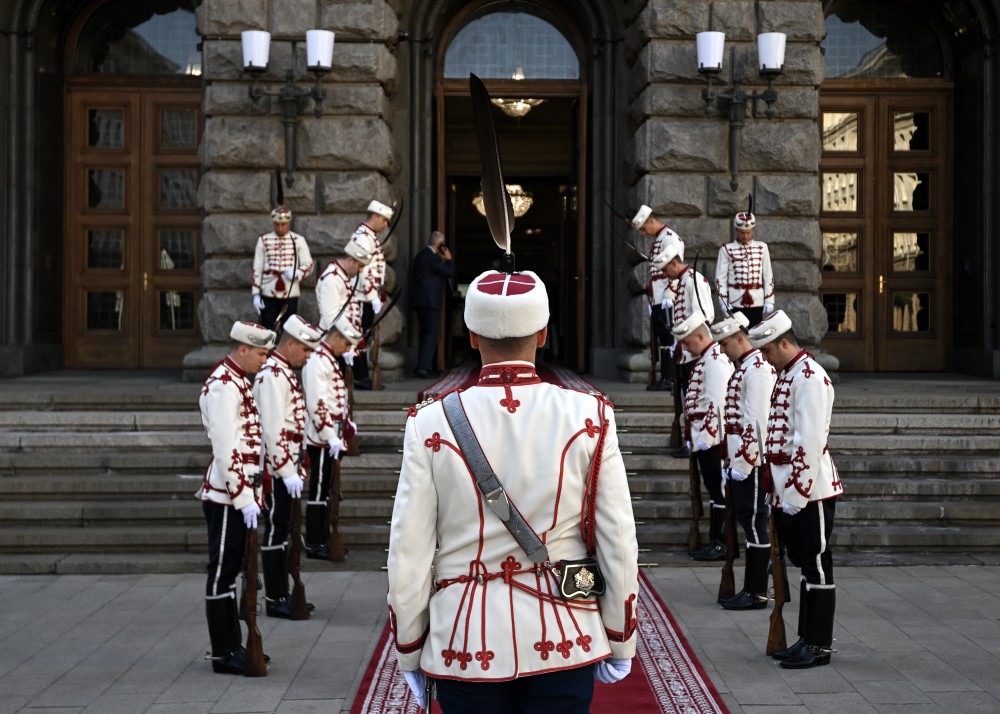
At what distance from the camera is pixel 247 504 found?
21.4ft

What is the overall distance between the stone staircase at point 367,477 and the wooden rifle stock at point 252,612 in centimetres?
259

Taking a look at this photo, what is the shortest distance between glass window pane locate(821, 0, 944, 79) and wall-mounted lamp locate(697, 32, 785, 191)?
3516 mm

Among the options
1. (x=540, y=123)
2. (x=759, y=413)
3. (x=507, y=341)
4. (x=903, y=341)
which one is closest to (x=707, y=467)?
(x=759, y=413)

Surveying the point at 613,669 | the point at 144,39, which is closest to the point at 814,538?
the point at 613,669

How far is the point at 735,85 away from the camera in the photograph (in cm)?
1371

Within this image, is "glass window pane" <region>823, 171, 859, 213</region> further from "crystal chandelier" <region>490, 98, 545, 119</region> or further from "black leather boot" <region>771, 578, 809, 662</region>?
"black leather boot" <region>771, 578, 809, 662</region>

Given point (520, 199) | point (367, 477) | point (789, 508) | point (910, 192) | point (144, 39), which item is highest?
point (144, 39)

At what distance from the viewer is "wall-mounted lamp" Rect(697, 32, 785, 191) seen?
43.7ft

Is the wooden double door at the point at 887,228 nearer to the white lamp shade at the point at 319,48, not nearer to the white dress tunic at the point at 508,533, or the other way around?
the white lamp shade at the point at 319,48

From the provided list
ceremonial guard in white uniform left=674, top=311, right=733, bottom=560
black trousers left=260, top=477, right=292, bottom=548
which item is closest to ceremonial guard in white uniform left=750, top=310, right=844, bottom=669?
ceremonial guard in white uniform left=674, top=311, right=733, bottom=560

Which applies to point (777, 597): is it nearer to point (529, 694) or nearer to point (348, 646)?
point (348, 646)

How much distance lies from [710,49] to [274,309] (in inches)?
222

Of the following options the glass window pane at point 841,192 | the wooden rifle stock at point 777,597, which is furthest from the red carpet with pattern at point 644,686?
the glass window pane at point 841,192

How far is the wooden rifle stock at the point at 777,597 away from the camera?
678 centimetres
